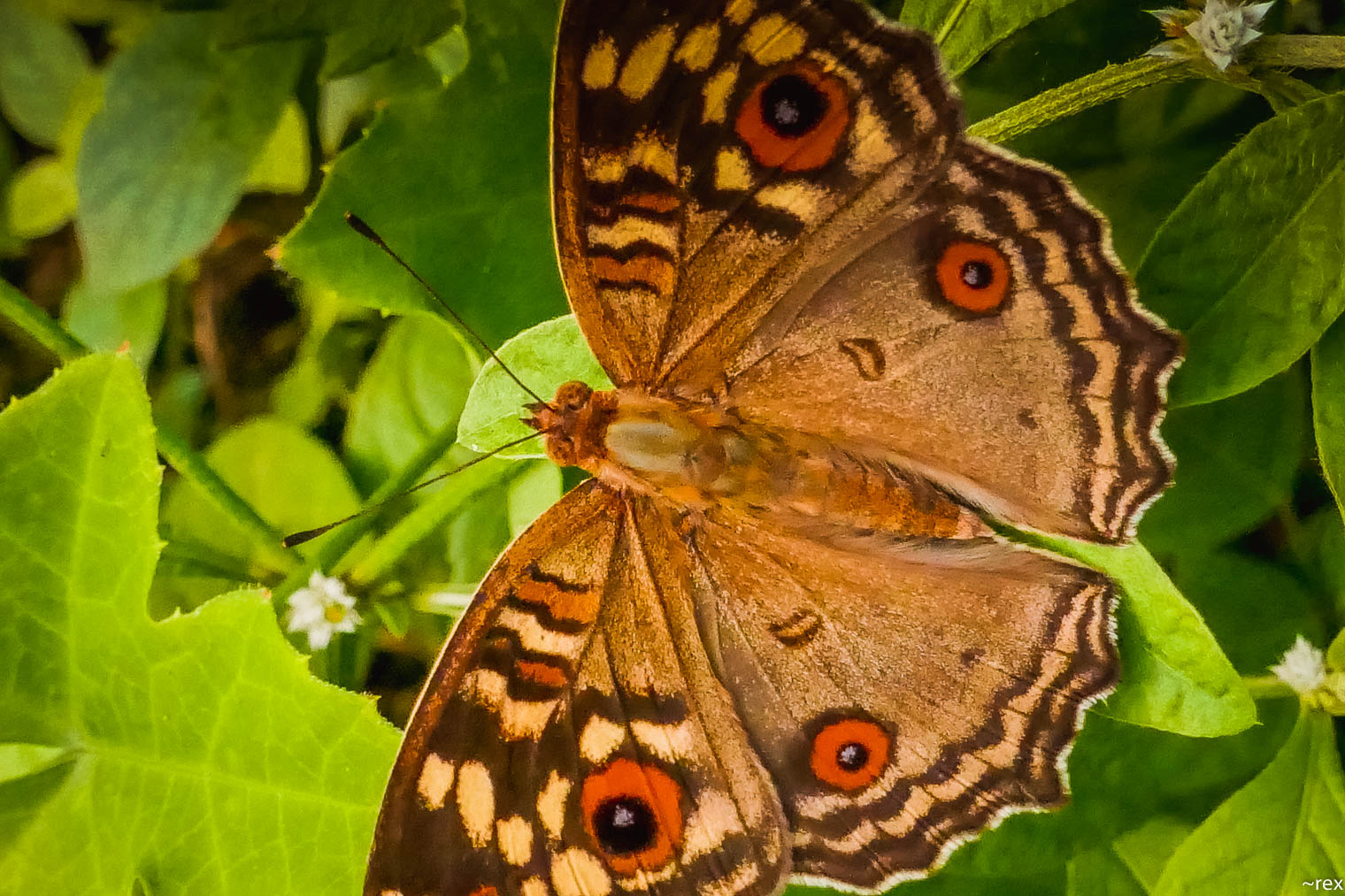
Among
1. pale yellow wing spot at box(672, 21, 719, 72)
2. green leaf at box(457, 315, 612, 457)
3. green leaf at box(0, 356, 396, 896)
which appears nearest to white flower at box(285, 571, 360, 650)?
green leaf at box(0, 356, 396, 896)

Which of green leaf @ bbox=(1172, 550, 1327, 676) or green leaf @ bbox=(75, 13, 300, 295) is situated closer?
green leaf @ bbox=(1172, 550, 1327, 676)

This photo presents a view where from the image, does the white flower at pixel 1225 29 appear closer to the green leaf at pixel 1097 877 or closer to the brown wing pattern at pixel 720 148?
the brown wing pattern at pixel 720 148

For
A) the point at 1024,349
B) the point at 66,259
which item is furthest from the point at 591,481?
the point at 66,259

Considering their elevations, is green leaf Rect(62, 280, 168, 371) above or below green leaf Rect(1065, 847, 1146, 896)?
above

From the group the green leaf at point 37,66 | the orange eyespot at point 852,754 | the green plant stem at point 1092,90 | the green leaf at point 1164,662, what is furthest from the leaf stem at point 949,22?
the green leaf at point 37,66

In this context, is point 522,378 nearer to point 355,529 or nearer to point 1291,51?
point 355,529

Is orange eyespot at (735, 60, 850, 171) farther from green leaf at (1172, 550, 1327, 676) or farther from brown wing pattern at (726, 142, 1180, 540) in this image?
green leaf at (1172, 550, 1327, 676)

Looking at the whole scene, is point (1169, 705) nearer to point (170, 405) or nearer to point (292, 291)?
point (292, 291)
